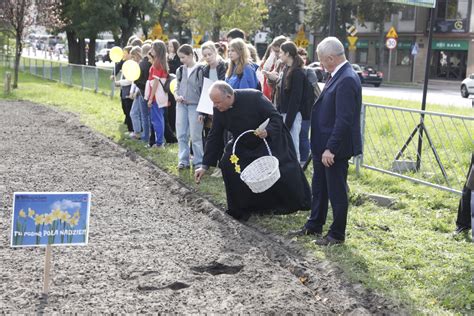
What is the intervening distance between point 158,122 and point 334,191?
20.2 feet

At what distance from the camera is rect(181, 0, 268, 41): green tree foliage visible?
172 feet

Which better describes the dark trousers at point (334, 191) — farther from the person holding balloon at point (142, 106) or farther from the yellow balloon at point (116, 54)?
the yellow balloon at point (116, 54)

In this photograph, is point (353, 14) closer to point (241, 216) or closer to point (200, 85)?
point (200, 85)

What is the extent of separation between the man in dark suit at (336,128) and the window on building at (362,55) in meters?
55.9

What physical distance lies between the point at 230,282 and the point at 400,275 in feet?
4.54

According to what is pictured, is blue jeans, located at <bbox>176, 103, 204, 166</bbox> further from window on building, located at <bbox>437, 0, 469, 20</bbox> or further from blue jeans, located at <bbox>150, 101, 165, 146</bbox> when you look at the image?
window on building, located at <bbox>437, 0, 469, 20</bbox>

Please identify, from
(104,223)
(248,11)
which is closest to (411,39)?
(248,11)

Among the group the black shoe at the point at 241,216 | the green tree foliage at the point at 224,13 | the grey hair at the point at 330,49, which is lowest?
the black shoe at the point at 241,216

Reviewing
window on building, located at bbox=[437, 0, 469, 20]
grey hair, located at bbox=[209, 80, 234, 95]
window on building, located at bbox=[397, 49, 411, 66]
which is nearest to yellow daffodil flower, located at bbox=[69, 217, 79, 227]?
grey hair, located at bbox=[209, 80, 234, 95]

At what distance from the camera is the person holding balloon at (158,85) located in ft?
38.7

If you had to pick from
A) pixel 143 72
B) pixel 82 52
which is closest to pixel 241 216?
pixel 143 72

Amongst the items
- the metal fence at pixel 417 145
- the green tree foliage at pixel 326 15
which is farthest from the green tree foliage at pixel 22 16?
the green tree foliage at pixel 326 15

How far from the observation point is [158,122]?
1242 cm

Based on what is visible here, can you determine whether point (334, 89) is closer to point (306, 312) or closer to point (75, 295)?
point (306, 312)
